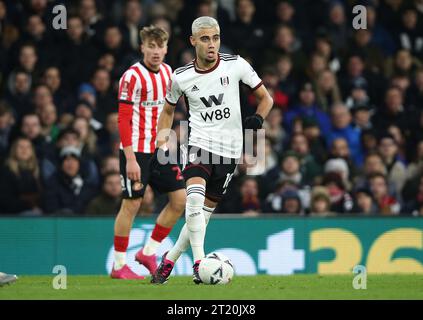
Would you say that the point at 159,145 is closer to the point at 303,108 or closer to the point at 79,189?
the point at 79,189

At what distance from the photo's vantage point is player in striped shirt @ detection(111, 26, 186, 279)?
10188 millimetres

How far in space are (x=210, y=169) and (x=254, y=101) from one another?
239 inches

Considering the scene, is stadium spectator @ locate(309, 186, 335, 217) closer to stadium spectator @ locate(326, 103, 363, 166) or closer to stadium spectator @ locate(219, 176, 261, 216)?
stadium spectator @ locate(219, 176, 261, 216)

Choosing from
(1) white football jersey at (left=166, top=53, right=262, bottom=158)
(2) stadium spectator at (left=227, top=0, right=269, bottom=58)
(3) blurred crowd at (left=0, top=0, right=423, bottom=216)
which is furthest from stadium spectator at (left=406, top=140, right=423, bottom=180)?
(1) white football jersey at (left=166, top=53, right=262, bottom=158)

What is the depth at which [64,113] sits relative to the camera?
46.5ft

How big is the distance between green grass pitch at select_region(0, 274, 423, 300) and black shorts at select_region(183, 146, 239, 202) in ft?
2.72

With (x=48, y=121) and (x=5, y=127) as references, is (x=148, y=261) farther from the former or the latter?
(x=5, y=127)

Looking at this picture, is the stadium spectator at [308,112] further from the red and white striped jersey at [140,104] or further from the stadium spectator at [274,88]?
the red and white striped jersey at [140,104]

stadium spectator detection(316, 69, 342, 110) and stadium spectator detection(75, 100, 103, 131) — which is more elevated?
stadium spectator detection(316, 69, 342, 110)

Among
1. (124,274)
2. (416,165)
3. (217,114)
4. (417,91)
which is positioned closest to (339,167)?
(416,165)

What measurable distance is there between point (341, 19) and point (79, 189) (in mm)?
5677

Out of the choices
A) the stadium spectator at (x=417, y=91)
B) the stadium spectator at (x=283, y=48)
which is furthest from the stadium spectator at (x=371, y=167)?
the stadium spectator at (x=283, y=48)

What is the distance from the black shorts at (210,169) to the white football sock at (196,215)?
153 millimetres
